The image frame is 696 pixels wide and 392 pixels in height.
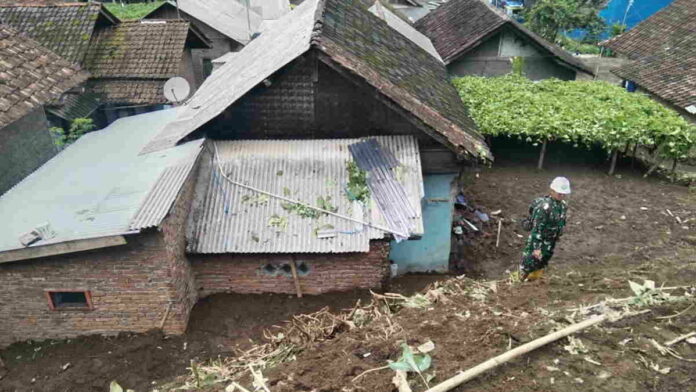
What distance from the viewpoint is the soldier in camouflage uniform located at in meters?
7.00

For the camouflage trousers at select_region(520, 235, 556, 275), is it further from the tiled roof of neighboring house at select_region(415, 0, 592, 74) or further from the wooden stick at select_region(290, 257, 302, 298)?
the tiled roof of neighboring house at select_region(415, 0, 592, 74)

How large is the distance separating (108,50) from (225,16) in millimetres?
10834

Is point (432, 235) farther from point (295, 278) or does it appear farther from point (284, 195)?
point (284, 195)

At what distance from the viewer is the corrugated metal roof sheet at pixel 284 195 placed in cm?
816

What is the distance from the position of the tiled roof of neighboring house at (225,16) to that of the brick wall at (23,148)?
46.6 ft

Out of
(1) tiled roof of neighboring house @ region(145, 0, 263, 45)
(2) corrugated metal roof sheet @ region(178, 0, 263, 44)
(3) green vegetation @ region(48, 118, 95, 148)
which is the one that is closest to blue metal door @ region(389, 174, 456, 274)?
(3) green vegetation @ region(48, 118, 95, 148)

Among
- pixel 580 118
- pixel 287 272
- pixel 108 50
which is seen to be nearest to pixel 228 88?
pixel 287 272

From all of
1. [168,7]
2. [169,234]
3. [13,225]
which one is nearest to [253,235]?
[169,234]

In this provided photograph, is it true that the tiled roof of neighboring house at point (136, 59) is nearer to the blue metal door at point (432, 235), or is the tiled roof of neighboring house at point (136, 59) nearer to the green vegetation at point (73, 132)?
the green vegetation at point (73, 132)

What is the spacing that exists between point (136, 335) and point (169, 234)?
1.71m

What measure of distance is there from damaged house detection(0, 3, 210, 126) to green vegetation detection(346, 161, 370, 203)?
9.21m

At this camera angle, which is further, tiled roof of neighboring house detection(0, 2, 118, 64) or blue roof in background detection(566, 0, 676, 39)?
blue roof in background detection(566, 0, 676, 39)

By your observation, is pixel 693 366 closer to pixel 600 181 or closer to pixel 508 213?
pixel 508 213

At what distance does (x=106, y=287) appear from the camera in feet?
24.0
